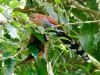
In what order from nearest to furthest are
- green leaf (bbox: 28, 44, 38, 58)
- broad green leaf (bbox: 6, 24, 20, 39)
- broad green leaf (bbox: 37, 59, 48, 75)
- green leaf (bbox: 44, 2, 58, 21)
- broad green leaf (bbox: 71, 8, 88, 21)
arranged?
1. broad green leaf (bbox: 6, 24, 20, 39)
2. green leaf (bbox: 28, 44, 38, 58)
3. broad green leaf (bbox: 37, 59, 48, 75)
4. green leaf (bbox: 44, 2, 58, 21)
5. broad green leaf (bbox: 71, 8, 88, 21)

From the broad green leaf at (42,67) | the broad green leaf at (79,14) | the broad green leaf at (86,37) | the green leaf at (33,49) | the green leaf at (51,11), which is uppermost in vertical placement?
the green leaf at (51,11)

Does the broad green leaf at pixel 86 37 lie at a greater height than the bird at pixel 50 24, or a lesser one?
lesser

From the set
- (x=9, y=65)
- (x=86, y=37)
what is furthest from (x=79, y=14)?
(x=9, y=65)

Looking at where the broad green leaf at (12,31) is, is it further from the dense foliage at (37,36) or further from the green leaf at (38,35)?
the green leaf at (38,35)

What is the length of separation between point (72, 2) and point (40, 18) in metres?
0.46

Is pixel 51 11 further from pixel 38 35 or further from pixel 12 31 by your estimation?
pixel 12 31

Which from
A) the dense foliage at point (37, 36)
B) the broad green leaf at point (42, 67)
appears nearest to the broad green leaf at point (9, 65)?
the dense foliage at point (37, 36)

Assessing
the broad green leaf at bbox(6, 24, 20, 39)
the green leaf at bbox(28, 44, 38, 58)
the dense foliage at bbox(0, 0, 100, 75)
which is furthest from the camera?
the green leaf at bbox(28, 44, 38, 58)

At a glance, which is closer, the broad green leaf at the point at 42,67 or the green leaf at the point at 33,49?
Result: the green leaf at the point at 33,49

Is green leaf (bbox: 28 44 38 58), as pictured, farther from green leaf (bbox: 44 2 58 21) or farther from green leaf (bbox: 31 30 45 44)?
green leaf (bbox: 44 2 58 21)

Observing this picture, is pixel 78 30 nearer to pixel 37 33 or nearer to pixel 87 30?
pixel 87 30

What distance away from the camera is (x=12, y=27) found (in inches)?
50.4

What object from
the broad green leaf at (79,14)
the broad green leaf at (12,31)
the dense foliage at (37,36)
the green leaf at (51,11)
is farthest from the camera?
the broad green leaf at (79,14)

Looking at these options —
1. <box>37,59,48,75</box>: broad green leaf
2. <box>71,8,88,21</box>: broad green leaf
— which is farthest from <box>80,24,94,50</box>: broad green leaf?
<box>37,59,48,75</box>: broad green leaf
